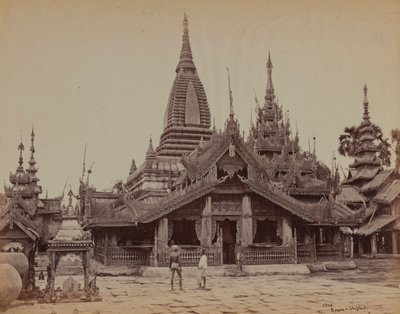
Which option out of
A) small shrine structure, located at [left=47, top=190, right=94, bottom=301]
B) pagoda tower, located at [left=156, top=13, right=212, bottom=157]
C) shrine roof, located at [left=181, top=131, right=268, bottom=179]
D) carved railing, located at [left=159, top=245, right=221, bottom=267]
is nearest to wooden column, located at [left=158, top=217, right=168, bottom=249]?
carved railing, located at [left=159, top=245, right=221, bottom=267]

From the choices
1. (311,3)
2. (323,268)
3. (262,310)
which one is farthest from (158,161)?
(262,310)

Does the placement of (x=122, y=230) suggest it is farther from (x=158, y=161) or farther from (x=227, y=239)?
(x=158, y=161)

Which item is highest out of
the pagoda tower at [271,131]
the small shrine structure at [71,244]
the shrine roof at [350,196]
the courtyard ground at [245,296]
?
the pagoda tower at [271,131]

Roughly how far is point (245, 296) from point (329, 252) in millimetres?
9802

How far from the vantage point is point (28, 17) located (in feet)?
42.1

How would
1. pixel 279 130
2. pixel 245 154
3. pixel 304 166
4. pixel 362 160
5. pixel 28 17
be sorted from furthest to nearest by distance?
pixel 362 160
pixel 279 130
pixel 304 166
pixel 245 154
pixel 28 17

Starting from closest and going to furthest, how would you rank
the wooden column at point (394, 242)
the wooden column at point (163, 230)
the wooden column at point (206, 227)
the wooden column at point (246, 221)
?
the wooden column at point (163, 230) < the wooden column at point (206, 227) < the wooden column at point (246, 221) < the wooden column at point (394, 242)

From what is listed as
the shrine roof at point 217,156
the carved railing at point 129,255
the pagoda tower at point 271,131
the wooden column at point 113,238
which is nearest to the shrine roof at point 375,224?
the pagoda tower at point 271,131

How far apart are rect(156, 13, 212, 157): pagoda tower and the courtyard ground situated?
13736 mm

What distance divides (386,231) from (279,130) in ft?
28.1

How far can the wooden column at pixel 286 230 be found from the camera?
68.8ft

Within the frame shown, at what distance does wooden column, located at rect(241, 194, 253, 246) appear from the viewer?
20.6m

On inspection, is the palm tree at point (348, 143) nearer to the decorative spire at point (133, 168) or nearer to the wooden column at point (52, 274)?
the decorative spire at point (133, 168)

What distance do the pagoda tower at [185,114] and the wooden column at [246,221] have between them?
10185 mm
